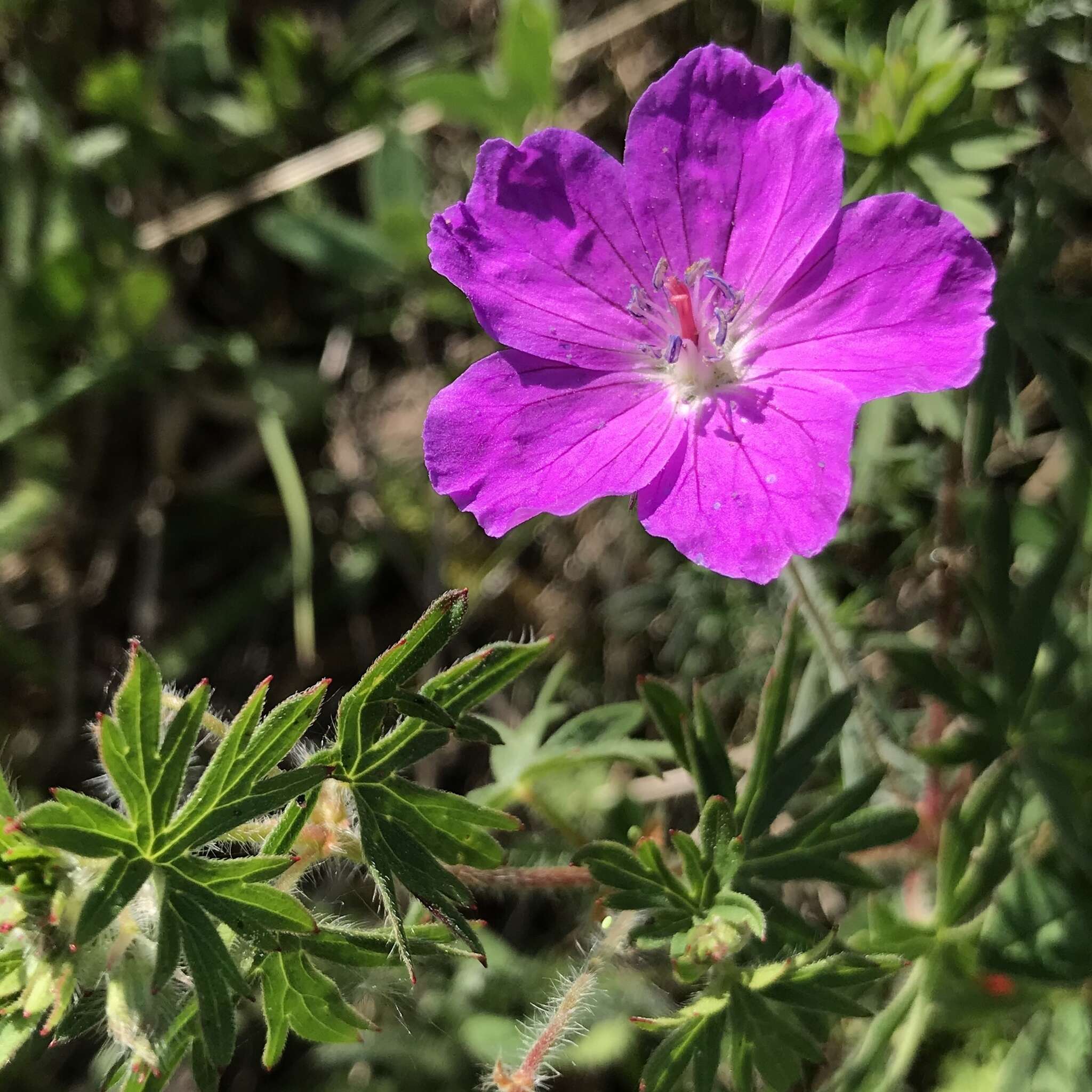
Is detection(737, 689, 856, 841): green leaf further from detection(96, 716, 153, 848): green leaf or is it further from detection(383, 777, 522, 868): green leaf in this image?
detection(96, 716, 153, 848): green leaf

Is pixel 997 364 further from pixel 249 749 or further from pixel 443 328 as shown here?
pixel 443 328

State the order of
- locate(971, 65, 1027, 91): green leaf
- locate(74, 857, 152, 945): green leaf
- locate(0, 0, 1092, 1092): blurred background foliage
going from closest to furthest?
locate(74, 857, 152, 945): green leaf, locate(971, 65, 1027, 91): green leaf, locate(0, 0, 1092, 1092): blurred background foliage

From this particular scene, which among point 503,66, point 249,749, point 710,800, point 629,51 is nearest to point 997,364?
point 710,800

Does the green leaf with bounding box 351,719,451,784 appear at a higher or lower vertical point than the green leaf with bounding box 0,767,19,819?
lower

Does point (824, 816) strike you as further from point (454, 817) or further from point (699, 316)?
point (699, 316)

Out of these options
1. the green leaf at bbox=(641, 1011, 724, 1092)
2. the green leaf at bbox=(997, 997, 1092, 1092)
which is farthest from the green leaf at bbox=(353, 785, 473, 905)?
the green leaf at bbox=(997, 997, 1092, 1092)

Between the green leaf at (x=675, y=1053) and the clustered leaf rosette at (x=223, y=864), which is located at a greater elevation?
the clustered leaf rosette at (x=223, y=864)

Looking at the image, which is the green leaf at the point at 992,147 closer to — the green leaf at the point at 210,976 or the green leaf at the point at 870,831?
the green leaf at the point at 870,831

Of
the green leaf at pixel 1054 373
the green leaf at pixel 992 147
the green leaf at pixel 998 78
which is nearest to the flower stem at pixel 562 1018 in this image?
the green leaf at pixel 1054 373
